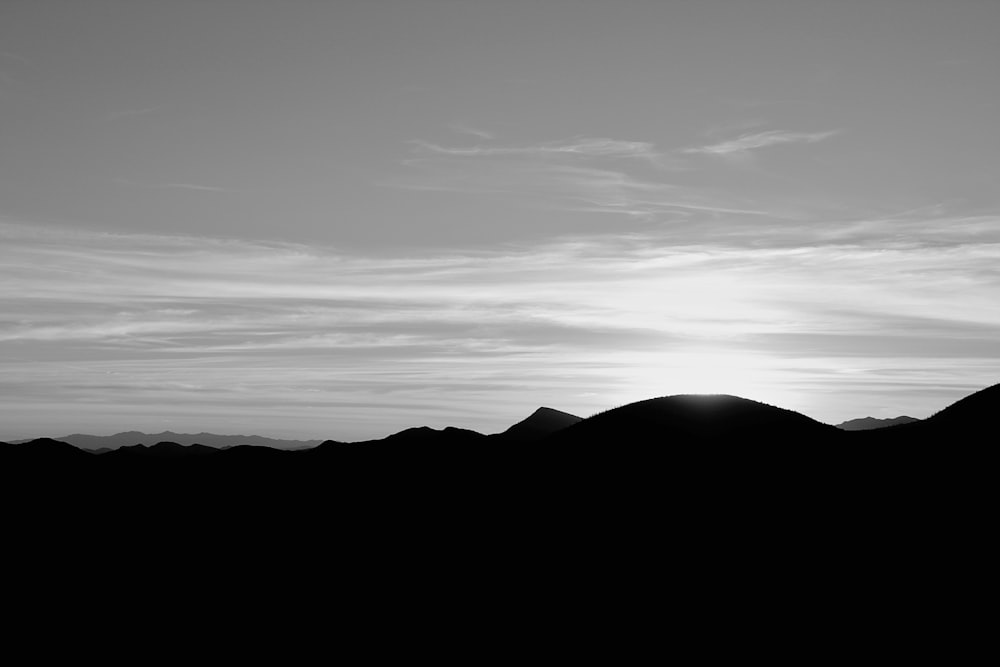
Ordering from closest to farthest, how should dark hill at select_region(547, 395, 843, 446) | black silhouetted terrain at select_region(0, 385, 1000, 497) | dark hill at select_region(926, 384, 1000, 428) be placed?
dark hill at select_region(926, 384, 1000, 428) → black silhouetted terrain at select_region(0, 385, 1000, 497) → dark hill at select_region(547, 395, 843, 446)

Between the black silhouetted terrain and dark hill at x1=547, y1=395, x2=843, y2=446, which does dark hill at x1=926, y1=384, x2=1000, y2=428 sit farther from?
dark hill at x1=547, y1=395, x2=843, y2=446

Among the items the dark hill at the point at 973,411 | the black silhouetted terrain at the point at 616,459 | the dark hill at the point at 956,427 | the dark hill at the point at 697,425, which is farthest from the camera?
the dark hill at the point at 697,425

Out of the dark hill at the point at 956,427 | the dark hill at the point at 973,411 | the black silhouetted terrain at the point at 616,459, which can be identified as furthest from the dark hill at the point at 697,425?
the dark hill at the point at 973,411

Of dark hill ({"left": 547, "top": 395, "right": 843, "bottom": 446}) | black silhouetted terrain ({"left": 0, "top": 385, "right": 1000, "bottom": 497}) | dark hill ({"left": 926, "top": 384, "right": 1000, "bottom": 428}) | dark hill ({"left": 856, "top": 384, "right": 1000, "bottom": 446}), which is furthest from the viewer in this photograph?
dark hill ({"left": 547, "top": 395, "right": 843, "bottom": 446})

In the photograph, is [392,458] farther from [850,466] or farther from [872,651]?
[872,651]

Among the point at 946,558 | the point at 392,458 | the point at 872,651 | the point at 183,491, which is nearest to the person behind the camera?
the point at 872,651

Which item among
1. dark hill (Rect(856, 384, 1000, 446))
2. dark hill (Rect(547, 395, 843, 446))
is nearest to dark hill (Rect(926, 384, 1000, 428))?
dark hill (Rect(856, 384, 1000, 446))

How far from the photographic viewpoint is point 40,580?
86562 mm

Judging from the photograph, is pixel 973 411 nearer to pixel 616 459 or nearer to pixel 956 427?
pixel 956 427

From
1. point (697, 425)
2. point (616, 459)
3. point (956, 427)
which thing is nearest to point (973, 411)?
point (956, 427)

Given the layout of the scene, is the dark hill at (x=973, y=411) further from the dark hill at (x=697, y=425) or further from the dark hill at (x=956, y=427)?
the dark hill at (x=697, y=425)

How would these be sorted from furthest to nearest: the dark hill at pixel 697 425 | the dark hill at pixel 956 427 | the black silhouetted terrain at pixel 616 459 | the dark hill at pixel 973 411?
1. the dark hill at pixel 697 425
2. the black silhouetted terrain at pixel 616 459
3. the dark hill at pixel 973 411
4. the dark hill at pixel 956 427

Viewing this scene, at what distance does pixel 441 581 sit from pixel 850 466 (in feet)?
120

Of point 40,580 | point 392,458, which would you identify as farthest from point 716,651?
point 392,458
